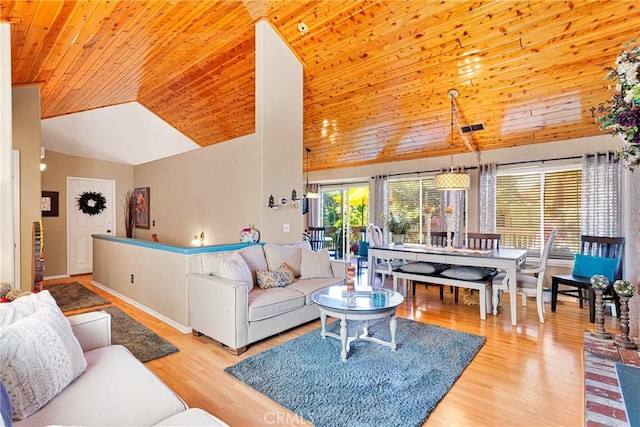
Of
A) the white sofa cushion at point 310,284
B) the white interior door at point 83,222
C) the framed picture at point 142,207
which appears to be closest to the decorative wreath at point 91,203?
the white interior door at point 83,222

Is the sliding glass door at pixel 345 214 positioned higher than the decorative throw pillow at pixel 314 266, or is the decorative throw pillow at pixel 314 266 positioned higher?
the sliding glass door at pixel 345 214

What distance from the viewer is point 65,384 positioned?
145 cm

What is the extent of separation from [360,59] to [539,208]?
3.78m

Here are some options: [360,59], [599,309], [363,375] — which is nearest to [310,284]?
[363,375]

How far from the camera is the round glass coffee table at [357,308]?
2664 mm

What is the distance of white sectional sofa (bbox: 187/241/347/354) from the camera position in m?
2.88

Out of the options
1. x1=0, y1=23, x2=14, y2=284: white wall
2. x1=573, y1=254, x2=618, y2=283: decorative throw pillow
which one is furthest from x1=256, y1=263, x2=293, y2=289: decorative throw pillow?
x1=573, y1=254, x2=618, y2=283: decorative throw pillow

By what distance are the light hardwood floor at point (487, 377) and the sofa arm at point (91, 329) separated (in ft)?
2.24

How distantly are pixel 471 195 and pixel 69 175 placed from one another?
313 inches

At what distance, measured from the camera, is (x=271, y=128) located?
4289 millimetres

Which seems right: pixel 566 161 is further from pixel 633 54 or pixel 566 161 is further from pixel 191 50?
pixel 191 50

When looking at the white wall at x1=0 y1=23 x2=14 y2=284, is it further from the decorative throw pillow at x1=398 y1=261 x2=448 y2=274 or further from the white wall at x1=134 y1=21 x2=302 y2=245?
the decorative throw pillow at x1=398 y1=261 x2=448 y2=274

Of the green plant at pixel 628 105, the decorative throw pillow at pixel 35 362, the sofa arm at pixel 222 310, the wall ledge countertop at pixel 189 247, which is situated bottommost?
the sofa arm at pixel 222 310

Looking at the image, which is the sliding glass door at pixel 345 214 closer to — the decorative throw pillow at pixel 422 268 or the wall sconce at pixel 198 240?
the decorative throw pillow at pixel 422 268
